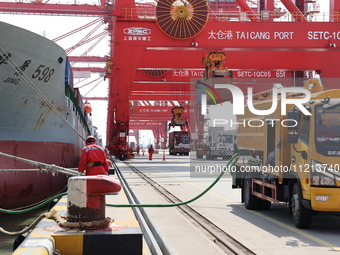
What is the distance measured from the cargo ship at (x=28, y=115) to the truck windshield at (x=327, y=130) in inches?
221

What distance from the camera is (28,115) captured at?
45.8 ft

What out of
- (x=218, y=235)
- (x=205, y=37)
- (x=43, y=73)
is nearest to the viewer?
(x=218, y=235)

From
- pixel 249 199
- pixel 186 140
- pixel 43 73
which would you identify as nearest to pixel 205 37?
pixel 43 73

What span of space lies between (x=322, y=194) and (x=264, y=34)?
758 inches

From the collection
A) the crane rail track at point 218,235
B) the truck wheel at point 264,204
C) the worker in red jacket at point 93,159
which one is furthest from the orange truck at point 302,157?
the worker in red jacket at point 93,159

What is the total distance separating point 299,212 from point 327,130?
4.90 feet

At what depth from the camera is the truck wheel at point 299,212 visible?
8723 mm

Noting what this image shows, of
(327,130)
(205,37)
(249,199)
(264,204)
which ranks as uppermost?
(205,37)

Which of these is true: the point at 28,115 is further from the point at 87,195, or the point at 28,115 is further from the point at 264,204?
the point at 87,195

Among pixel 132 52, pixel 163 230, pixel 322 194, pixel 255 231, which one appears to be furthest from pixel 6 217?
pixel 132 52

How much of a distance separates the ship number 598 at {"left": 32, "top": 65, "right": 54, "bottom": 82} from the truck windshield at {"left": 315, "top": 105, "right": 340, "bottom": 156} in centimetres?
861

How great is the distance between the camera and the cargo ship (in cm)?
1218

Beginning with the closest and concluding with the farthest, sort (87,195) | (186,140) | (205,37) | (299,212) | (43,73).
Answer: (87,195) < (299,212) < (43,73) < (205,37) < (186,140)

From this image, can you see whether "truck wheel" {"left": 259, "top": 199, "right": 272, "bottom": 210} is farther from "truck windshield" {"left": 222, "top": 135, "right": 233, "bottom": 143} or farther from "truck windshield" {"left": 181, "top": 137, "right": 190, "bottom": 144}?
"truck windshield" {"left": 181, "top": 137, "right": 190, "bottom": 144}
